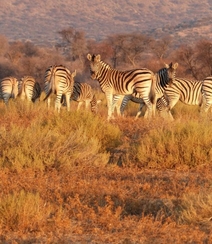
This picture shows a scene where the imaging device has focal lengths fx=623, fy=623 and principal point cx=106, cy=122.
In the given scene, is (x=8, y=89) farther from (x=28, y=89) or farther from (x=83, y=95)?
(x=83, y=95)

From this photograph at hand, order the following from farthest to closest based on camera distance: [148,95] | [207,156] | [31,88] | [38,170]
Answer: [31,88], [148,95], [207,156], [38,170]

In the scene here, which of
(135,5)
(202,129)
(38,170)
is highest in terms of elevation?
(135,5)

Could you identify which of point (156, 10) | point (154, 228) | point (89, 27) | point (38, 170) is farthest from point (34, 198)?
point (156, 10)

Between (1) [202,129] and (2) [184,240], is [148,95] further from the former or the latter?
(2) [184,240]

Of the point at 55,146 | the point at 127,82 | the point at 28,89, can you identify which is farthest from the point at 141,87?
the point at 55,146

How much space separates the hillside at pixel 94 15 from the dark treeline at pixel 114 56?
222 ft

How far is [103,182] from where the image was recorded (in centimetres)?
816

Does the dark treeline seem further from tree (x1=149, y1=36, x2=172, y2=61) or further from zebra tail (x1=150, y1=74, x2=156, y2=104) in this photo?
zebra tail (x1=150, y1=74, x2=156, y2=104)

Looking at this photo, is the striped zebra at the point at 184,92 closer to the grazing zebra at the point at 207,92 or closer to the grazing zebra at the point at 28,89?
the grazing zebra at the point at 207,92

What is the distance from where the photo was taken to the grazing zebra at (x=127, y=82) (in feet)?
53.5

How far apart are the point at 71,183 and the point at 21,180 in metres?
0.68

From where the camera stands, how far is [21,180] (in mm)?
8172

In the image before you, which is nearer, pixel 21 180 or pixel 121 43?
pixel 21 180

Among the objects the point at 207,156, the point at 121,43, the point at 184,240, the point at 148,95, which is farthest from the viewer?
the point at 121,43
